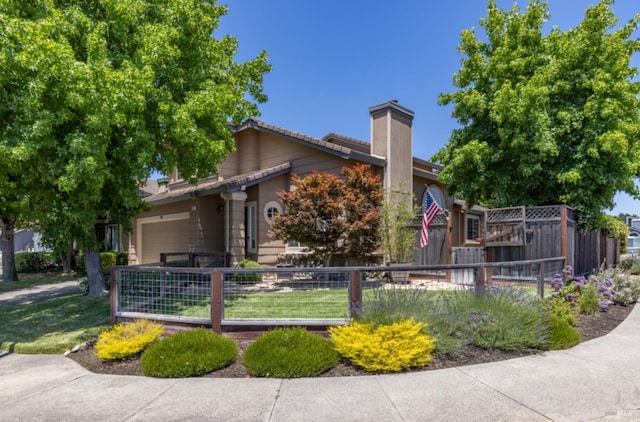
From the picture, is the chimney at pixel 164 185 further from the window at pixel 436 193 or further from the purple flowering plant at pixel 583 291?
the purple flowering plant at pixel 583 291

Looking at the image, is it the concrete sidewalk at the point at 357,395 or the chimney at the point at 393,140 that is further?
the chimney at the point at 393,140

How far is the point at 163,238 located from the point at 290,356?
14.4 meters

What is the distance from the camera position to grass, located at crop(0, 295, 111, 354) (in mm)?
6477

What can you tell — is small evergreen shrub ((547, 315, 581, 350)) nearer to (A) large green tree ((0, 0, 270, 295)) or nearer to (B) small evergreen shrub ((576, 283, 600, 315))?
(B) small evergreen shrub ((576, 283, 600, 315))

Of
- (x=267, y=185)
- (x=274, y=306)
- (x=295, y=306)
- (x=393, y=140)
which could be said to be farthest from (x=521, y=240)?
(x=267, y=185)

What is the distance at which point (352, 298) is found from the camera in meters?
5.86

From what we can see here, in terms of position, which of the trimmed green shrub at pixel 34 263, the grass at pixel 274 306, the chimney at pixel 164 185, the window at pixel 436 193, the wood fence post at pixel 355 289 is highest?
the chimney at pixel 164 185

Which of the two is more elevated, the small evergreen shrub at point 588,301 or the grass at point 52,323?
the small evergreen shrub at point 588,301

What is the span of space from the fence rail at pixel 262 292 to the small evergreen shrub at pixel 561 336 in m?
1.02

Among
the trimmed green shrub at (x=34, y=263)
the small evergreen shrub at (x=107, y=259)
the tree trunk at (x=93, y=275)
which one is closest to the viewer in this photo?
the tree trunk at (x=93, y=275)

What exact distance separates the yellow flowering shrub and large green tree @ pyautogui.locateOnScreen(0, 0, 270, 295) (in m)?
5.32

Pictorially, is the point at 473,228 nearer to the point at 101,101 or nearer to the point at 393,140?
the point at 393,140

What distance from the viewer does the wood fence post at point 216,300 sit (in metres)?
5.93

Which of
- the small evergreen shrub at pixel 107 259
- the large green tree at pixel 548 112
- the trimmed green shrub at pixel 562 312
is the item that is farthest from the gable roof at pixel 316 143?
the small evergreen shrub at pixel 107 259
